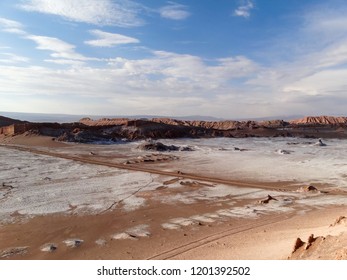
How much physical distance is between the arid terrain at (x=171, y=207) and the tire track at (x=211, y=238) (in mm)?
25

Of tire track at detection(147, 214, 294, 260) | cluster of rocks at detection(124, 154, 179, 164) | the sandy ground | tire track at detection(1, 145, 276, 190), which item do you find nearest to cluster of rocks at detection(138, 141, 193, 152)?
cluster of rocks at detection(124, 154, 179, 164)

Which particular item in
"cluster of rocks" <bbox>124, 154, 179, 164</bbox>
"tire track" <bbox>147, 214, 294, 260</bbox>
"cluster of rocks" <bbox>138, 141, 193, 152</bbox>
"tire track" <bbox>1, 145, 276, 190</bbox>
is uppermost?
"cluster of rocks" <bbox>138, 141, 193, 152</bbox>

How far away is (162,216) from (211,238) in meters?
2.31

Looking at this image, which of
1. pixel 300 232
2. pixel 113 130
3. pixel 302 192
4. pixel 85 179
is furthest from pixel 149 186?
pixel 113 130

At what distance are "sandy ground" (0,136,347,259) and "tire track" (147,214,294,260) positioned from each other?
0.02m

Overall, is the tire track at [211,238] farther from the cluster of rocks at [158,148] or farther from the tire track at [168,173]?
the cluster of rocks at [158,148]

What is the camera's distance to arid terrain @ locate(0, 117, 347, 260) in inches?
303

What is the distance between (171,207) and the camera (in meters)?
11.3

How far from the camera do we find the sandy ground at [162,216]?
7.60 metres

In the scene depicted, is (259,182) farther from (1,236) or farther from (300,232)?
(1,236)

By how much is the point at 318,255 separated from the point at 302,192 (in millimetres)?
8300

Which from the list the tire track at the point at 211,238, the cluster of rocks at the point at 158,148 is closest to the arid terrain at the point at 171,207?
the tire track at the point at 211,238

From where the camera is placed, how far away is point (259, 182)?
15961mm

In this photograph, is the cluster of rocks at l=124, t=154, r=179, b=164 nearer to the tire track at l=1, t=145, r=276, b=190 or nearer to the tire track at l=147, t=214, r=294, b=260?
the tire track at l=1, t=145, r=276, b=190
